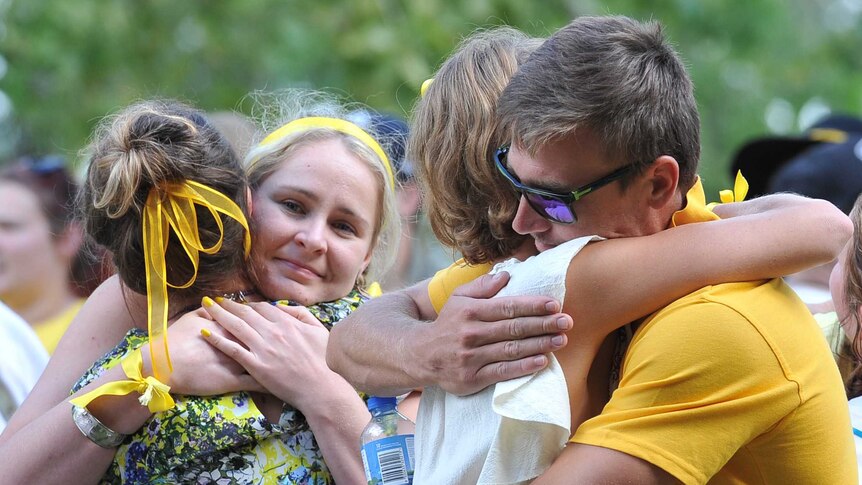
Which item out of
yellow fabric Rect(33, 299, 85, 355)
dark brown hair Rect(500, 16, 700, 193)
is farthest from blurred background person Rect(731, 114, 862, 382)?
yellow fabric Rect(33, 299, 85, 355)

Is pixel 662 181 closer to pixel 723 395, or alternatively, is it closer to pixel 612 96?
pixel 612 96

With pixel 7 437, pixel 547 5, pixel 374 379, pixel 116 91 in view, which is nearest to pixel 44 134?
pixel 116 91

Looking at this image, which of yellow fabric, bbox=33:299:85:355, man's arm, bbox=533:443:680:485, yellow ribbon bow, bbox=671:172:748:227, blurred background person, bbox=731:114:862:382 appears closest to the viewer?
man's arm, bbox=533:443:680:485

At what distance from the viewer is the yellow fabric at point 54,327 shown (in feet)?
14.9

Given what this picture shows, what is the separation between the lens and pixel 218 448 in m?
2.19

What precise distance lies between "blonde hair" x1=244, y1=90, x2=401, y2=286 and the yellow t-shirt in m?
1.07

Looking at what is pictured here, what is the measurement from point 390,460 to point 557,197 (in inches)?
24.2

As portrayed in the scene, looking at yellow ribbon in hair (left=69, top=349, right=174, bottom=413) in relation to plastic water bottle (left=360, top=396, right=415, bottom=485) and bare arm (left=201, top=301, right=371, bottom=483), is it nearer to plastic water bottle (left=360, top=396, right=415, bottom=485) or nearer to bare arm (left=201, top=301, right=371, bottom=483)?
bare arm (left=201, top=301, right=371, bottom=483)

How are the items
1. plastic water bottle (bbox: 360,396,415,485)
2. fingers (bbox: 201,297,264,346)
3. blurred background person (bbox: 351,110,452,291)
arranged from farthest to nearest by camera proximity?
blurred background person (bbox: 351,110,452,291) → fingers (bbox: 201,297,264,346) → plastic water bottle (bbox: 360,396,415,485)

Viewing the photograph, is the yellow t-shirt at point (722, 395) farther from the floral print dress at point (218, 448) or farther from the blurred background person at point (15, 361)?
the blurred background person at point (15, 361)

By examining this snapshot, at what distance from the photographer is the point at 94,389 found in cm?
223

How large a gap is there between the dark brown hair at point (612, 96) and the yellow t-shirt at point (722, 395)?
26 centimetres

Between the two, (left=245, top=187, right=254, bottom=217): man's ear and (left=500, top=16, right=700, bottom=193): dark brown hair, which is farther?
(left=245, top=187, right=254, bottom=217): man's ear

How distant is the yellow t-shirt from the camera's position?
5.33 ft
